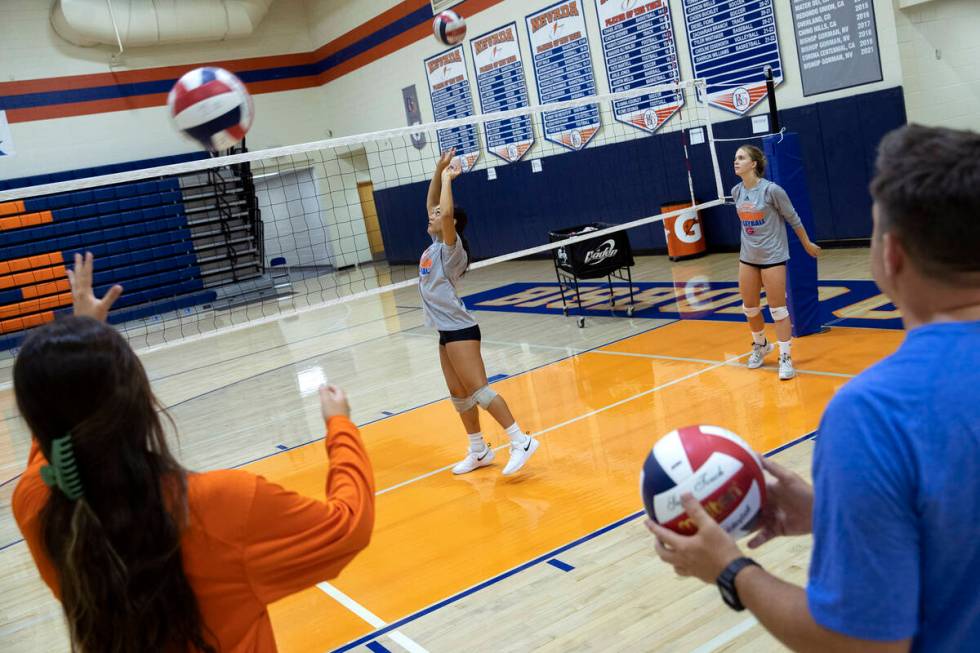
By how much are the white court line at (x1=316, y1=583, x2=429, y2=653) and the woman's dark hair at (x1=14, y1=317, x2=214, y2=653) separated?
6.78ft

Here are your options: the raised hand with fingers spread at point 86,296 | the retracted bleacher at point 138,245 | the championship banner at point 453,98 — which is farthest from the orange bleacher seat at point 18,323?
the raised hand with fingers spread at point 86,296

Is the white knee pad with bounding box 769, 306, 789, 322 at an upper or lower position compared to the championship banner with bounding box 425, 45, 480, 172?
lower

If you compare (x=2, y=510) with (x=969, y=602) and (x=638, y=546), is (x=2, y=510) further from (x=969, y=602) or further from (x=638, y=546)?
(x=969, y=602)

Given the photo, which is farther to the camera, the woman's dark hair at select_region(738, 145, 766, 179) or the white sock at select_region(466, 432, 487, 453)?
the woman's dark hair at select_region(738, 145, 766, 179)

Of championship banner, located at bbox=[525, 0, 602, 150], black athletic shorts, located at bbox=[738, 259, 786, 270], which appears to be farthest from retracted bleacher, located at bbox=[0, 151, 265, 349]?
black athletic shorts, located at bbox=[738, 259, 786, 270]

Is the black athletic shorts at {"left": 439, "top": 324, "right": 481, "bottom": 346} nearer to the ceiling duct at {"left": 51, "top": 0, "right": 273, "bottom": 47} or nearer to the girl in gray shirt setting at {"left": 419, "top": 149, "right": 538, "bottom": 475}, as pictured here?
the girl in gray shirt setting at {"left": 419, "top": 149, "right": 538, "bottom": 475}

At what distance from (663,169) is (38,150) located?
12.3m

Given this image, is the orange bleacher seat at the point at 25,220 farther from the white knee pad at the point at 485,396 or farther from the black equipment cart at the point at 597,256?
the white knee pad at the point at 485,396

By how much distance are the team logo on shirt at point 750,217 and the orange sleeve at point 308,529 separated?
16.7 feet

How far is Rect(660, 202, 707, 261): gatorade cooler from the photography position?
39.6 feet

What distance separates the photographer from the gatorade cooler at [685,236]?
1207 cm

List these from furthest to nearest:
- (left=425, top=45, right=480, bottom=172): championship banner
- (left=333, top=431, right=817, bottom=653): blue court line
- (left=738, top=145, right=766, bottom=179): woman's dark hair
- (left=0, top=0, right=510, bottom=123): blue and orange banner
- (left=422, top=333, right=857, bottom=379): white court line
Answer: (left=0, top=0, right=510, bottom=123): blue and orange banner → (left=425, top=45, right=480, bottom=172): championship banner → (left=738, top=145, right=766, bottom=179): woman's dark hair → (left=422, top=333, right=857, bottom=379): white court line → (left=333, top=431, right=817, bottom=653): blue court line

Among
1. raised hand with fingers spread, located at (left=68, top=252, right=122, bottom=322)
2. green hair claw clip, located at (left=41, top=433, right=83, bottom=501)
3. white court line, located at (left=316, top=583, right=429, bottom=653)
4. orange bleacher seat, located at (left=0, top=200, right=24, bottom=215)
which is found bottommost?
white court line, located at (left=316, top=583, right=429, bottom=653)

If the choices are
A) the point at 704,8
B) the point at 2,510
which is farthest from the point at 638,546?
the point at 704,8
